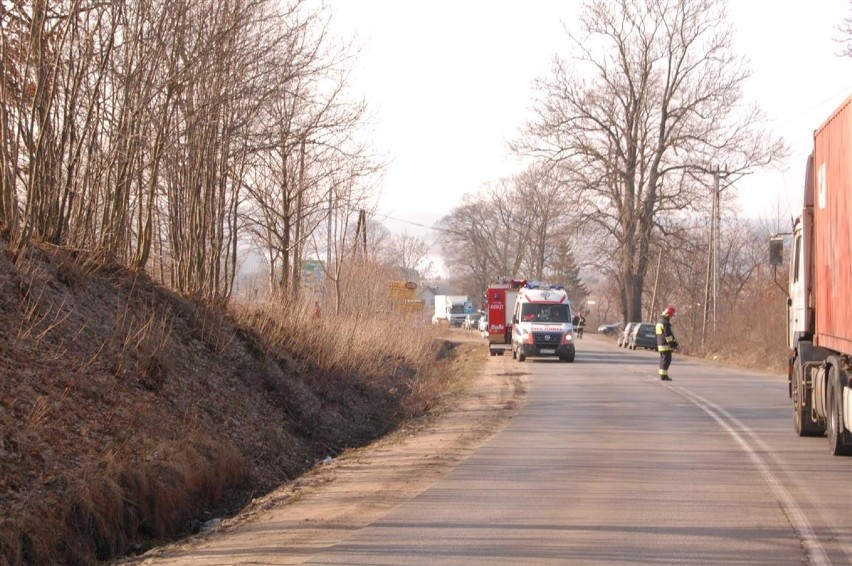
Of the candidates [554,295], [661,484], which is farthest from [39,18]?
[554,295]

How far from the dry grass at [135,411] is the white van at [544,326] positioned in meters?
14.3

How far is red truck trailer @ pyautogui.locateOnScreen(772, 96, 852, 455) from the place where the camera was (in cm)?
1145

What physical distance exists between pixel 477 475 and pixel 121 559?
4.00 meters

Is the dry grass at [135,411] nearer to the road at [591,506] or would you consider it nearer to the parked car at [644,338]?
the road at [591,506]

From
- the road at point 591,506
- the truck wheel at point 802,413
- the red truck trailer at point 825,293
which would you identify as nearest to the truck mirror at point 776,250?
the red truck trailer at point 825,293

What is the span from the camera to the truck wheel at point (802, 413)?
14.7m

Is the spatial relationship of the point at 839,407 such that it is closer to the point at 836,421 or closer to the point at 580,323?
the point at 836,421

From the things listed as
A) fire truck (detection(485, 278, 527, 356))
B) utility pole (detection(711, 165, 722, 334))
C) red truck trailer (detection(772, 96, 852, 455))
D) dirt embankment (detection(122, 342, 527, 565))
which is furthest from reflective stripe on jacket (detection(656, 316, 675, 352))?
utility pole (detection(711, 165, 722, 334))

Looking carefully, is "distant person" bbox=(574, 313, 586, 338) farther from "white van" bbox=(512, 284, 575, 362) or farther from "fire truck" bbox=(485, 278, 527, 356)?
"white van" bbox=(512, 284, 575, 362)

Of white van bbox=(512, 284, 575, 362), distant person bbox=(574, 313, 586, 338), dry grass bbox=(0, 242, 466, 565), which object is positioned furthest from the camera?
distant person bbox=(574, 313, 586, 338)

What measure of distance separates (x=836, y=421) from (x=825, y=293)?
1.65m

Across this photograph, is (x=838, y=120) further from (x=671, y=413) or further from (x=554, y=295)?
(x=554, y=295)

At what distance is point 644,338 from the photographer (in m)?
56.0

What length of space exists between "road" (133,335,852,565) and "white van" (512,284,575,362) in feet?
65.6
